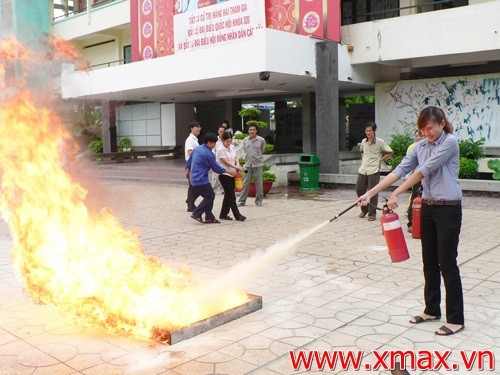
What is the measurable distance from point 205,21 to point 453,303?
48.9 ft

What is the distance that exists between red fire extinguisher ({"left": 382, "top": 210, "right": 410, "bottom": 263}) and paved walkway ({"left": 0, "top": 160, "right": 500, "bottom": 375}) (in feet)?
1.77

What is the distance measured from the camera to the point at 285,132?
92.1 ft

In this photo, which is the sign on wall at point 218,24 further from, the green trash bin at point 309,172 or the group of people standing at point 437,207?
the group of people standing at point 437,207

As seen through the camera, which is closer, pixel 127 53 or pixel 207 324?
pixel 207 324

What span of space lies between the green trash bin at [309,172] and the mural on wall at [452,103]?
5.05 metres

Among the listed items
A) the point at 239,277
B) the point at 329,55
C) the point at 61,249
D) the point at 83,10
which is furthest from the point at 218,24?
the point at 83,10

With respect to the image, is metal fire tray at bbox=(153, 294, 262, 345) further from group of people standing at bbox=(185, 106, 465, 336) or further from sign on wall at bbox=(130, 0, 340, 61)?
sign on wall at bbox=(130, 0, 340, 61)

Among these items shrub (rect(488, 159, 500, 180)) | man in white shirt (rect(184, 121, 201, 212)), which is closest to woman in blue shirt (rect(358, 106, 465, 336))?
man in white shirt (rect(184, 121, 201, 212))

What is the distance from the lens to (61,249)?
4262mm

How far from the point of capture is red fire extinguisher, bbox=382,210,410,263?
4383 millimetres

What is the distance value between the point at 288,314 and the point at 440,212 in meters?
1.58

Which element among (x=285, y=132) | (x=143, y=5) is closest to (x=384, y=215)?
(x=143, y=5)

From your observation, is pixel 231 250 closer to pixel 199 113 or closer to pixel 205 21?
pixel 205 21

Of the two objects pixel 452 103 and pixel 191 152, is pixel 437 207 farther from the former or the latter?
pixel 452 103
